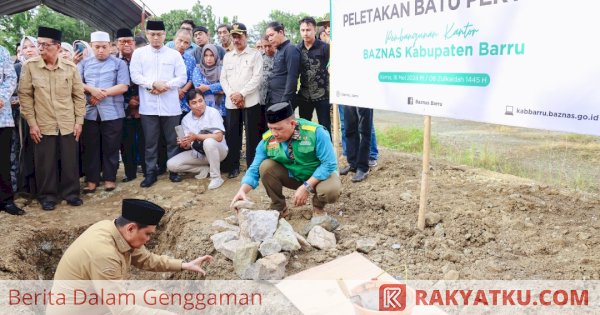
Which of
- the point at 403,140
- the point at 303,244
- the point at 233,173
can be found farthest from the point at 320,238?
the point at 403,140

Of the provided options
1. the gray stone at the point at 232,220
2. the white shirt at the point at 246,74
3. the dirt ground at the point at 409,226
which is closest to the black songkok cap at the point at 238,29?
the white shirt at the point at 246,74

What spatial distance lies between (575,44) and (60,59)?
5018 millimetres

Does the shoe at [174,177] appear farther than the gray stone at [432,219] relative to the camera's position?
Yes

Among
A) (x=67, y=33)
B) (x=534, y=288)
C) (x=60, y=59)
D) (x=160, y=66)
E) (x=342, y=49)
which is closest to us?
(x=534, y=288)

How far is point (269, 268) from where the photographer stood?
3.35m

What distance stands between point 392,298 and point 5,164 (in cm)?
464

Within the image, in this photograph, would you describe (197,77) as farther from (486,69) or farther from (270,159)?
(486,69)

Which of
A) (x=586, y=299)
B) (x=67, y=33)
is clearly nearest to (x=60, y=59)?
(x=586, y=299)

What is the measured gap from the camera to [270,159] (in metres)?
4.37

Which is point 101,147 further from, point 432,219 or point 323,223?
point 432,219

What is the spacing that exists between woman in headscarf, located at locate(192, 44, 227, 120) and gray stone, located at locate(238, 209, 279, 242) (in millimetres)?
2692

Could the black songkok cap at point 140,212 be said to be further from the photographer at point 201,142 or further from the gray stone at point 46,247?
the photographer at point 201,142

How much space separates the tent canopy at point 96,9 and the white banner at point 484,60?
9.39 m

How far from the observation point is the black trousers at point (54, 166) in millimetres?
5352
